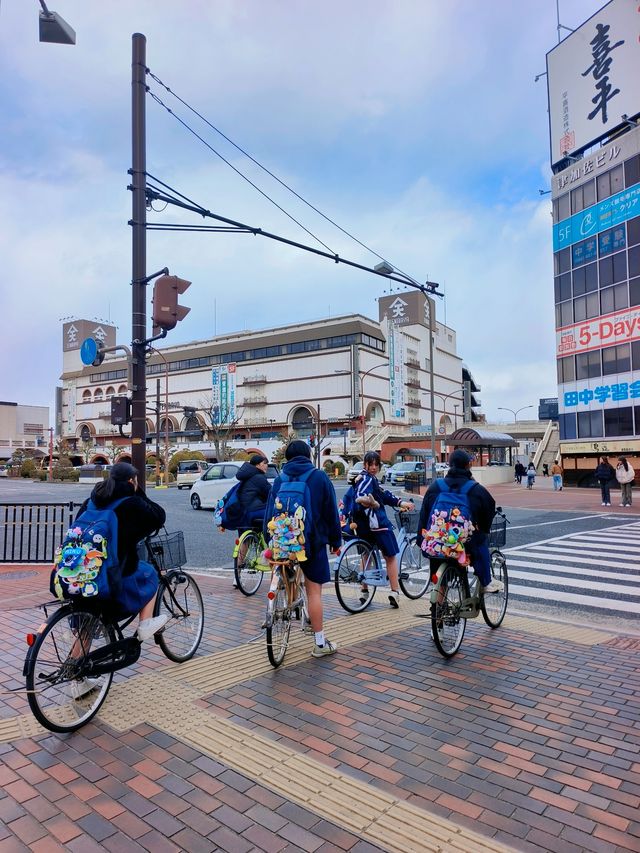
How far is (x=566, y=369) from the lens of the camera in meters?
39.2

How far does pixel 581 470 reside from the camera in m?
37.6

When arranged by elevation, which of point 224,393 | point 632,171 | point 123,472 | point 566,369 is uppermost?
point 632,171

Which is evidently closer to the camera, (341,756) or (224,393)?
(341,756)

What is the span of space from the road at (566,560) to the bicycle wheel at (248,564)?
2.32 meters

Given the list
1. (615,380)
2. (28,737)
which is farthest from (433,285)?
(615,380)

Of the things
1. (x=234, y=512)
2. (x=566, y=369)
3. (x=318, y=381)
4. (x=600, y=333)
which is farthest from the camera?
(x=318, y=381)

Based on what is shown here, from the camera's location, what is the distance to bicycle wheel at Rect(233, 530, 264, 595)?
7550mm

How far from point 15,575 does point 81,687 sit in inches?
245

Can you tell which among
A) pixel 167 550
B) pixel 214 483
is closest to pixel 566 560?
pixel 167 550

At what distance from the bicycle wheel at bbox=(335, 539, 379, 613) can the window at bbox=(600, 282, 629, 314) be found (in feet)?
116

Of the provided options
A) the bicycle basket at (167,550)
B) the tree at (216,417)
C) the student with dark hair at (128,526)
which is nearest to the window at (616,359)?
the bicycle basket at (167,550)

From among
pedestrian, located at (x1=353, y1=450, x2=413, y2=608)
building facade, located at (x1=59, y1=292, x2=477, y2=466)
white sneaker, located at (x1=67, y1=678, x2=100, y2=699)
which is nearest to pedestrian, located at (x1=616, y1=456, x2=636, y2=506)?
pedestrian, located at (x1=353, y1=450, x2=413, y2=608)

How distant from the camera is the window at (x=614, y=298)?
35.5 meters

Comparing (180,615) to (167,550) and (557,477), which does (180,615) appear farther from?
(557,477)
